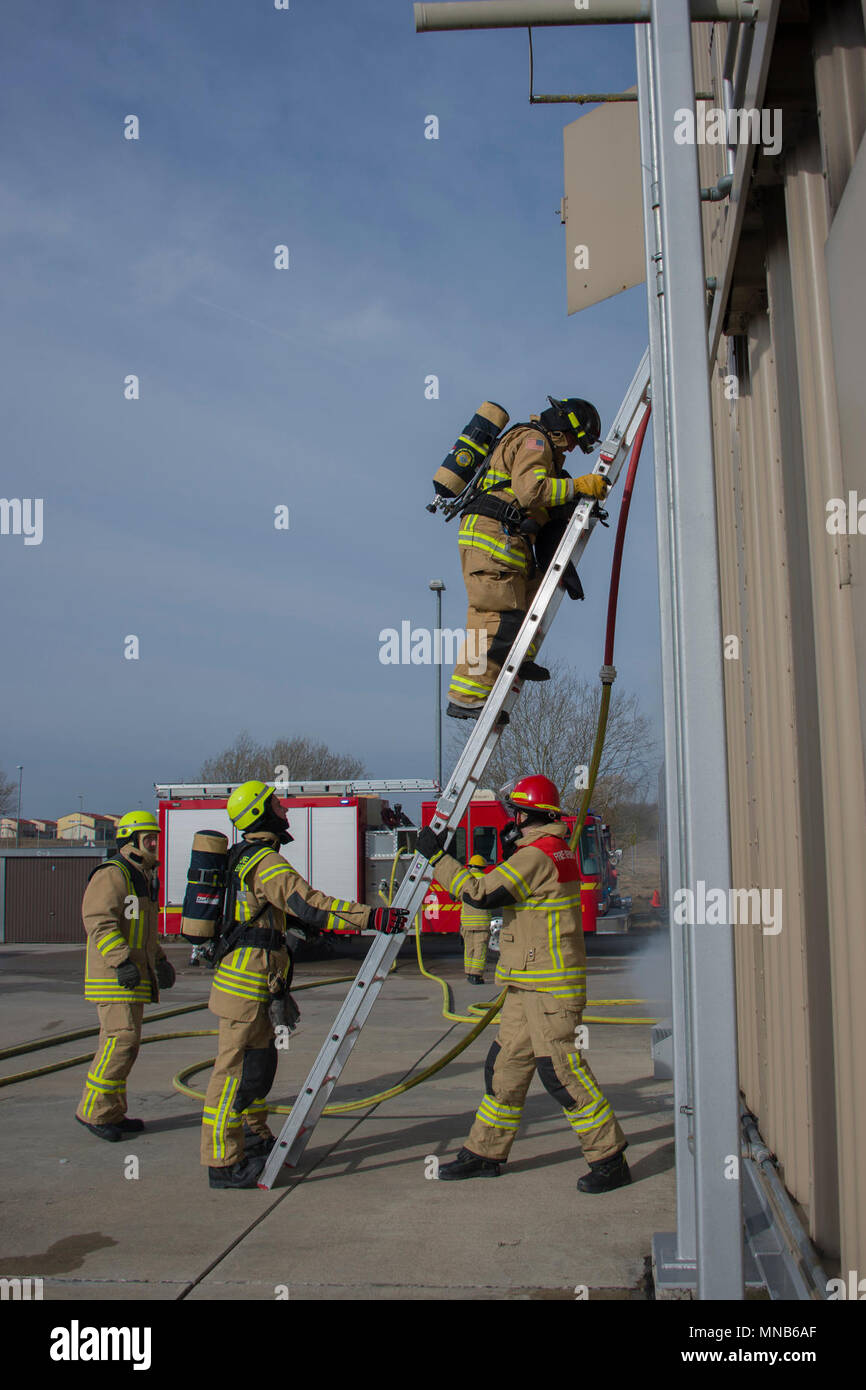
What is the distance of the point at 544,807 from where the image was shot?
15.4 feet

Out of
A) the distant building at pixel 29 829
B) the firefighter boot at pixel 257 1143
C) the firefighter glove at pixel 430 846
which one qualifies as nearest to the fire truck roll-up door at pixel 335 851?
the firefighter boot at pixel 257 1143

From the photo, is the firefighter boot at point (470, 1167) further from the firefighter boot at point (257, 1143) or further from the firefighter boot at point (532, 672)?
the firefighter boot at point (532, 672)

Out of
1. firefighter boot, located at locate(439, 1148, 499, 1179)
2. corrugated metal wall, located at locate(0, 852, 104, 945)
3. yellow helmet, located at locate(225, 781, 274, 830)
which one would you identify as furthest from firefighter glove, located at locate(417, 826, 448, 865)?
corrugated metal wall, located at locate(0, 852, 104, 945)

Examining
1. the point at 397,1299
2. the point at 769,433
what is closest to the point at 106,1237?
the point at 397,1299

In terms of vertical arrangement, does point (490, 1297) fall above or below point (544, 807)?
below

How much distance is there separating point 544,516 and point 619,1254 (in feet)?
10.2

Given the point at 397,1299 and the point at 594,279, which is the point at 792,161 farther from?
the point at 397,1299

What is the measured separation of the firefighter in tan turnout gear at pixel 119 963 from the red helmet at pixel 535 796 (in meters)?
2.46

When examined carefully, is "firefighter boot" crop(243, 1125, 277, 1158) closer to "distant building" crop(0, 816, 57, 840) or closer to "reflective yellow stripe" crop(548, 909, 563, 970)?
"reflective yellow stripe" crop(548, 909, 563, 970)

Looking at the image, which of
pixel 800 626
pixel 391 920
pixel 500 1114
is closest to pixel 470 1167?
pixel 500 1114

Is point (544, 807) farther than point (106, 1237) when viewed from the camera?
Yes

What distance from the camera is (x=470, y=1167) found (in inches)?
180
